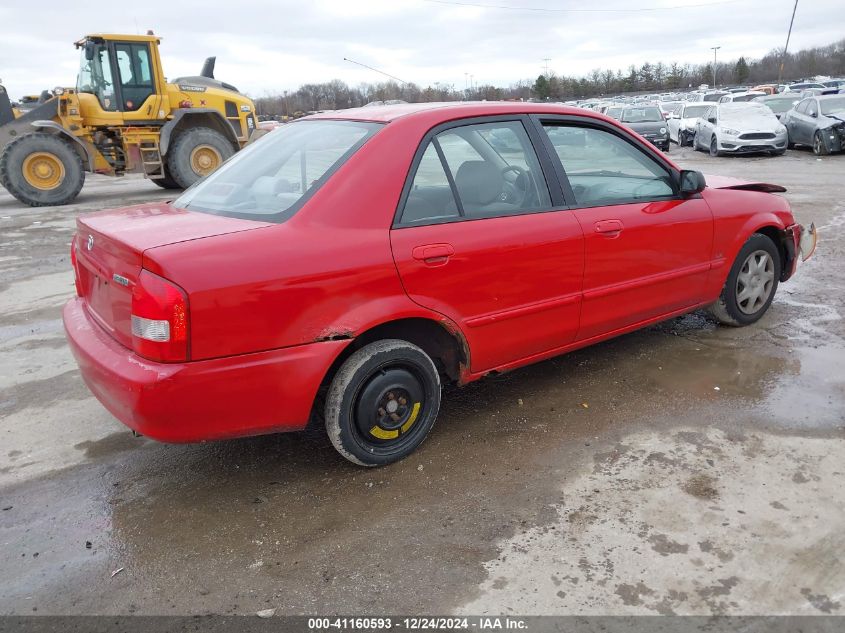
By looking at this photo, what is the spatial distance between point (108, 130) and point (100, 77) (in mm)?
1020

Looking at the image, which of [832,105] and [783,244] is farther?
[832,105]

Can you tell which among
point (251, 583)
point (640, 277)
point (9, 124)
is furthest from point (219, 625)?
point (9, 124)

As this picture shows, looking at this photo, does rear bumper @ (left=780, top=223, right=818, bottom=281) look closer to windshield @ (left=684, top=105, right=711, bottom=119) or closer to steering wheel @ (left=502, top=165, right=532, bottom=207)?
steering wheel @ (left=502, top=165, right=532, bottom=207)

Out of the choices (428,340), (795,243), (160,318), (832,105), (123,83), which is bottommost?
(428,340)

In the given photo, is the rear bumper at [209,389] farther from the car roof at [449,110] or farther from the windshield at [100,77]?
the windshield at [100,77]

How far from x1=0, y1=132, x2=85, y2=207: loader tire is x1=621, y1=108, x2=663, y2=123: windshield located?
15793mm

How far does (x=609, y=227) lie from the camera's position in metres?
3.72

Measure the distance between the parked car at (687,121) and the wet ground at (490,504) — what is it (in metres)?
19.9

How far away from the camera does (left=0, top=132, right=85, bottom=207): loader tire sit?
1257 centimetres

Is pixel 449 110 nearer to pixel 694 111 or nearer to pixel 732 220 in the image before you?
pixel 732 220

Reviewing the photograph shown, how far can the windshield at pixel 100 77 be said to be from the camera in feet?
42.1

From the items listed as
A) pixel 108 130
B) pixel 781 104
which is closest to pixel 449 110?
pixel 108 130


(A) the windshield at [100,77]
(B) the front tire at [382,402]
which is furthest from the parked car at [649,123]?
(B) the front tire at [382,402]

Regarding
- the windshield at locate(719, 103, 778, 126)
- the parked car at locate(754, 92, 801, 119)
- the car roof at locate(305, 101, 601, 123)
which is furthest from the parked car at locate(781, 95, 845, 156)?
the car roof at locate(305, 101, 601, 123)
